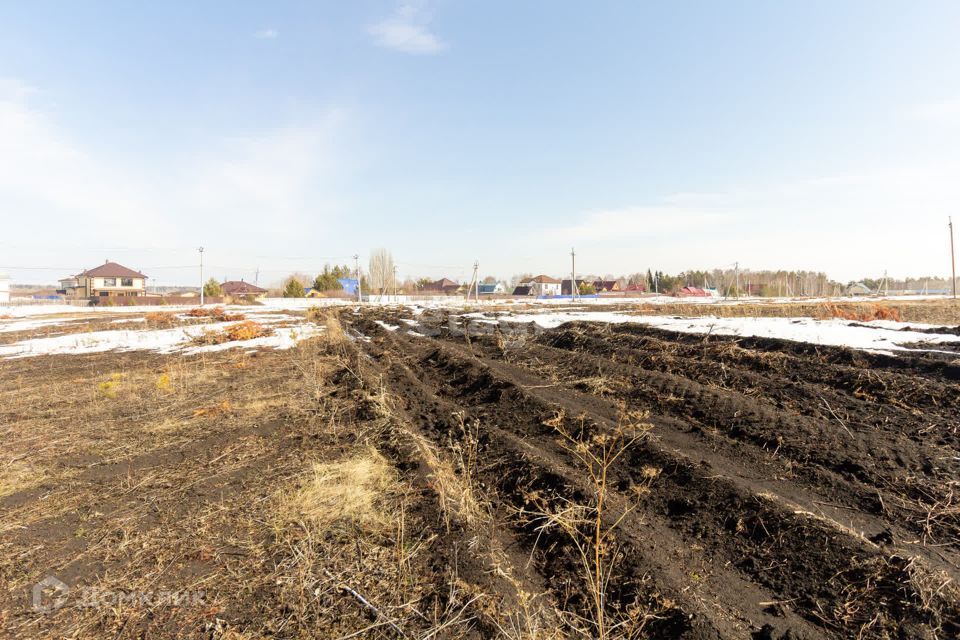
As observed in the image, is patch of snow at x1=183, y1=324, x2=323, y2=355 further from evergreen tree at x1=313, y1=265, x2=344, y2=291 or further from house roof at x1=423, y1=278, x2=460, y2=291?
house roof at x1=423, y1=278, x2=460, y2=291

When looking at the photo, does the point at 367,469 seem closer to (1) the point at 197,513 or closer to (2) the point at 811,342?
(1) the point at 197,513

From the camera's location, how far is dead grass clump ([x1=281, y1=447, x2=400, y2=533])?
10.7 feet

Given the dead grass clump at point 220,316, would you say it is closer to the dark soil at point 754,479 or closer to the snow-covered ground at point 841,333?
the dark soil at point 754,479

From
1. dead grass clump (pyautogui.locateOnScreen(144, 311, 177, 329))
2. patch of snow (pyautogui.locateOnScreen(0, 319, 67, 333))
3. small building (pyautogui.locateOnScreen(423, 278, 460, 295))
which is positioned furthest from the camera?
small building (pyautogui.locateOnScreen(423, 278, 460, 295))

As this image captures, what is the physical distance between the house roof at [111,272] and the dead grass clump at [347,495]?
241 ft

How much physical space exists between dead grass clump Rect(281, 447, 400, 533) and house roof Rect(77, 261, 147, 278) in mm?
73389

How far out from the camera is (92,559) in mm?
2898

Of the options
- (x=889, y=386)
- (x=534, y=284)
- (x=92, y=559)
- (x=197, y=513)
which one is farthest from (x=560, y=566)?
(x=534, y=284)

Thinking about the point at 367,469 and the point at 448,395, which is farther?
the point at 448,395

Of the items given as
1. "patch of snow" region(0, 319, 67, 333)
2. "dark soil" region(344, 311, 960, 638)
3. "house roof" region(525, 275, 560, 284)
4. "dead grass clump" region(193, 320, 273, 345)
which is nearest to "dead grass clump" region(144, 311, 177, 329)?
"patch of snow" region(0, 319, 67, 333)

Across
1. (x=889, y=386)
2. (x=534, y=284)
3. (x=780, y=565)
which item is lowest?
(x=780, y=565)

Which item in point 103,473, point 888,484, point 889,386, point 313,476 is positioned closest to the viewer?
point 888,484

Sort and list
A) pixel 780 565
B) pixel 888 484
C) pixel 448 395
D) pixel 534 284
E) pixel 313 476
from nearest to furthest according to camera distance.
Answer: pixel 780 565
pixel 888 484
pixel 313 476
pixel 448 395
pixel 534 284

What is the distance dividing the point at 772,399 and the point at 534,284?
245ft
